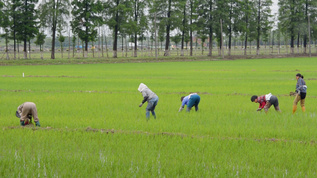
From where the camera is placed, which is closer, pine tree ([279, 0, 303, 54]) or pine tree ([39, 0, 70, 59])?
pine tree ([39, 0, 70, 59])

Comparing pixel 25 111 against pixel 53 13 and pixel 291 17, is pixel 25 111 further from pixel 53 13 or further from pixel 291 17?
pixel 291 17

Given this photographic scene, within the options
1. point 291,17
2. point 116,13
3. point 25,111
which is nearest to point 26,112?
point 25,111

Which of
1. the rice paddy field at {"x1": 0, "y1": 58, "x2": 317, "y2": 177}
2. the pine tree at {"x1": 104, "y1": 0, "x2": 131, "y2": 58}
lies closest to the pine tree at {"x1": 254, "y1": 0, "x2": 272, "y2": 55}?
the pine tree at {"x1": 104, "y1": 0, "x2": 131, "y2": 58}

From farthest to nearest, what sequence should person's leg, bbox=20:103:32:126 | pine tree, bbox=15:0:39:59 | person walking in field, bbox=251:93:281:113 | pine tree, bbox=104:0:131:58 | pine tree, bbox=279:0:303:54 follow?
pine tree, bbox=279:0:303:54, pine tree, bbox=104:0:131:58, pine tree, bbox=15:0:39:59, person walking in field, bbox=251:93:281:113, person's leg, bbox=20:103:32:126

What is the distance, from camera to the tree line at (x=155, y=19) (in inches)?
2330

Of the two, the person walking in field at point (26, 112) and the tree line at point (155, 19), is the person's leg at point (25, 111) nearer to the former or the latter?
the person walking in field at point (26, 112)

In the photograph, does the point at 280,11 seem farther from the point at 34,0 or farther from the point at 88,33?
the point at 34,0

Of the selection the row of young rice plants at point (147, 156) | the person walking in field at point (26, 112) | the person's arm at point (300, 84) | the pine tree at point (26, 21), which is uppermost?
the pine tree at point (26, 21)

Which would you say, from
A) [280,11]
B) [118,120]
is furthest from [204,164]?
[280,11]

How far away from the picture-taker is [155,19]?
6194 centimetres

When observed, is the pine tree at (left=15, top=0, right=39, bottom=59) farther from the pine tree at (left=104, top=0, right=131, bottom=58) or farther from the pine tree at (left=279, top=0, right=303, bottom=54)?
the pine tree at (left=279, top=0, right=303, bottom=54)

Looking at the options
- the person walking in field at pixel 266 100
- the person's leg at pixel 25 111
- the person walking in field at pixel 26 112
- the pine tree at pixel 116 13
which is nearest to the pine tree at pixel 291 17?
the pine tree at pixel 116 13

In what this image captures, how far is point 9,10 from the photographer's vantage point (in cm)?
5719

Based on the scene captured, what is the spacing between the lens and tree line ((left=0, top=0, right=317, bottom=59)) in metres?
59.2
